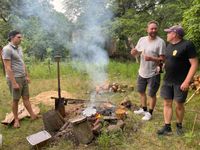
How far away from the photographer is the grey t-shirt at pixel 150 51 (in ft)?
17.2

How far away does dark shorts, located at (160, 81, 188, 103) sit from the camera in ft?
15.1

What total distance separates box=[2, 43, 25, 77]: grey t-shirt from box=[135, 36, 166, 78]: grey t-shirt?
226cm

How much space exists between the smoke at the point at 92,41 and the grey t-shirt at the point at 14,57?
4474mm

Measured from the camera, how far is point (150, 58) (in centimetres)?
505

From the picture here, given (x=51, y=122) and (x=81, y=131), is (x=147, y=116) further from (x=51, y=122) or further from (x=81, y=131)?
(x=51, y=122)

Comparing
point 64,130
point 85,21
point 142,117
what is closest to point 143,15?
point 85,21

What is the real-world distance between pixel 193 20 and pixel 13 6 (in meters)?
7.86

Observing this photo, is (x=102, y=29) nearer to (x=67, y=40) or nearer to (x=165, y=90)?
(x=67, y=40)

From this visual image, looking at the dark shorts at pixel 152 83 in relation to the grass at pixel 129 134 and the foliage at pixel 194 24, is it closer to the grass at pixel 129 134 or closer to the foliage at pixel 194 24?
the grass at pixel 129 134

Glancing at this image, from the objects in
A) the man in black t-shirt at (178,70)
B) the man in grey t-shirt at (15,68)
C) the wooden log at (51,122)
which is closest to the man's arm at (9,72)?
the man in grey t-shirt at (15,68)

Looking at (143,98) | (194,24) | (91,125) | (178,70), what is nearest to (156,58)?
(178,70)

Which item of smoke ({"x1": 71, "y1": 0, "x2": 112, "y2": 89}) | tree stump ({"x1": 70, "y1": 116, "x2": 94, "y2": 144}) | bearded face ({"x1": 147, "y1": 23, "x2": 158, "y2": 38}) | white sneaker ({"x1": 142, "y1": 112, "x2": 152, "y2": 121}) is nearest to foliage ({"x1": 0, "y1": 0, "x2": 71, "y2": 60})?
smoke ({"x1": 71, "y1": 0, "x2": 112, "y2": 89})

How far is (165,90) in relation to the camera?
4.80 metres

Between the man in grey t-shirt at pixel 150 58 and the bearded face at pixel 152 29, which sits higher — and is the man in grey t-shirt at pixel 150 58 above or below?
below
